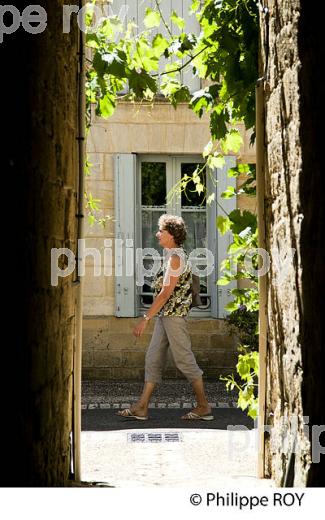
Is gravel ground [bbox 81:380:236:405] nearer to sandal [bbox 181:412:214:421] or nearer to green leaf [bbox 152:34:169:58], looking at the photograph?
sandal [bbox 181:412:214:421]

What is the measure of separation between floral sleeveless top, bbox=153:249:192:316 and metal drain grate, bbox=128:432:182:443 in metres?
0.95

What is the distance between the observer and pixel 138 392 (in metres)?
10.2

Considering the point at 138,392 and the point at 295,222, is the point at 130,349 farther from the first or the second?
the point at 295,222

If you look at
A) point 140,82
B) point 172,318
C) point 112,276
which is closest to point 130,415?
point 172,318

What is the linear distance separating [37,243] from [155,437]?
13.3 feet

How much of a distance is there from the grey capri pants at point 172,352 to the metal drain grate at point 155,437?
469mm

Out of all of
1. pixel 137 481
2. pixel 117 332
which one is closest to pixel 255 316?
pixel 117 332

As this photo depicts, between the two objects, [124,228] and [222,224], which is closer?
[222,224]

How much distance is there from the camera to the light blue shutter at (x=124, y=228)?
11336mm

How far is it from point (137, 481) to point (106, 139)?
6713mm

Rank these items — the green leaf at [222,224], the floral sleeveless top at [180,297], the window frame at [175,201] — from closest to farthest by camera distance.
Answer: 1. the green leaf at [222,224]
2. the floral sleeveless top at [180,297]
3. the window frame at [175,201]

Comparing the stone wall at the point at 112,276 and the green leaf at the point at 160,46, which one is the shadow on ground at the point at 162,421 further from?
the green leaf at the point at 160,46

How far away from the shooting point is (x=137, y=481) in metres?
5.30

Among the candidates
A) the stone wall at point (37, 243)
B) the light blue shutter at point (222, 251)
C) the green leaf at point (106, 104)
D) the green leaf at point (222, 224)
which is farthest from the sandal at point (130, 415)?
the stone wall at point (37, 243)
